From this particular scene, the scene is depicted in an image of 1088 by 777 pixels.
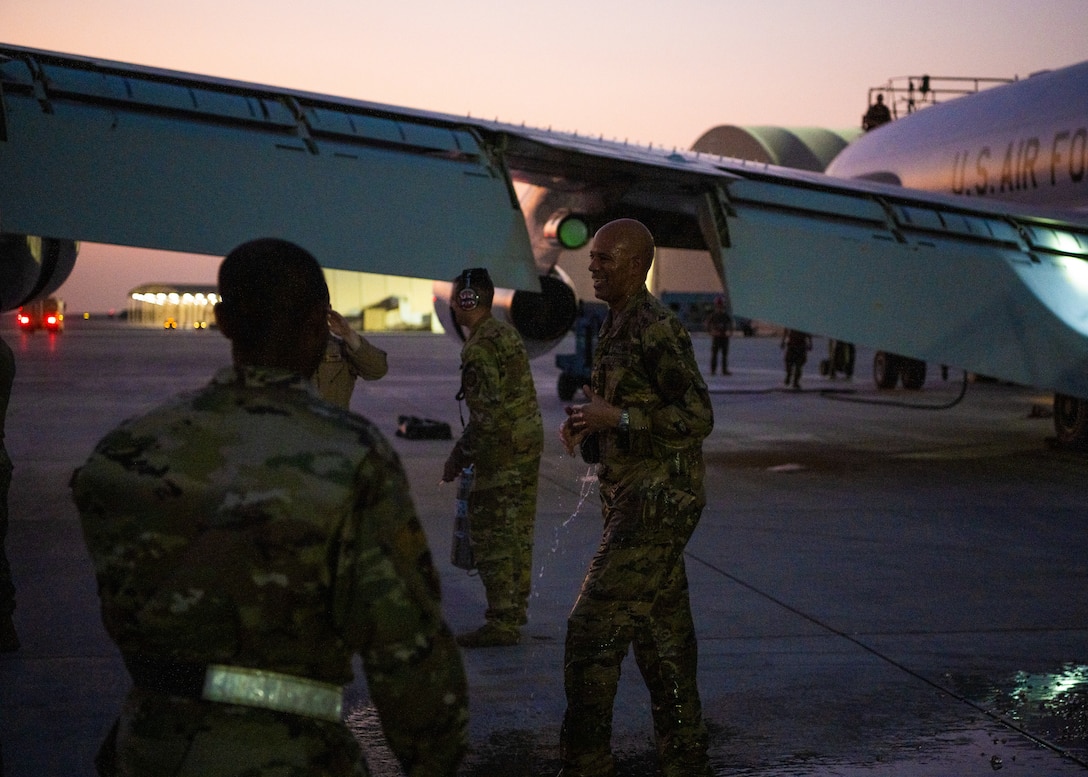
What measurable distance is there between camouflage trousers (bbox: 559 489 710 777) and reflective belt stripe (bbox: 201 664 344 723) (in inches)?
94.4

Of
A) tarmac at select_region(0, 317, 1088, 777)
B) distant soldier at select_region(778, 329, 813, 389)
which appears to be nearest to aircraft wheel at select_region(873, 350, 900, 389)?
distant soldier at select_region(778, 329, 813, 389)

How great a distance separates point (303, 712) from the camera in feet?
7.63

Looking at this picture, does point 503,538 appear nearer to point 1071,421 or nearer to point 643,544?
point 643,544

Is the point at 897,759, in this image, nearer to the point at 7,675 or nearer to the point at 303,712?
the point at 303,712

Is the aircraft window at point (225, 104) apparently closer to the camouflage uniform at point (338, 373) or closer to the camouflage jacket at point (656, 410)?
the camouflage uniform at point (338, 373)

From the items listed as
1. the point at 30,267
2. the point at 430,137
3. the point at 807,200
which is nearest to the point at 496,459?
the point at 430,137

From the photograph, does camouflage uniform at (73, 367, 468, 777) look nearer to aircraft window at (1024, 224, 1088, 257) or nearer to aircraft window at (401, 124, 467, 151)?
aircraft window at (401, 124, 467, 151)

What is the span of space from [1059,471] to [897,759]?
32.4 feet

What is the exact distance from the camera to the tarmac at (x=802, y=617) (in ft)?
17.8

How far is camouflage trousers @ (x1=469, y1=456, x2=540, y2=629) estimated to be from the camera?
22.9 feet

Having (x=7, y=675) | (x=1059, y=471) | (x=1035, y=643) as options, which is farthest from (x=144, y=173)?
(x=1059, y=471)

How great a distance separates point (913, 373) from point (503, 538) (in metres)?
20.6

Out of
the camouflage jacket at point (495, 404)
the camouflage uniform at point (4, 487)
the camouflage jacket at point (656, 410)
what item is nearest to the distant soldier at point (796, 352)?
the camouflage jacket at point (495, 404)

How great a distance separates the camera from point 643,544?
15.5 ft
